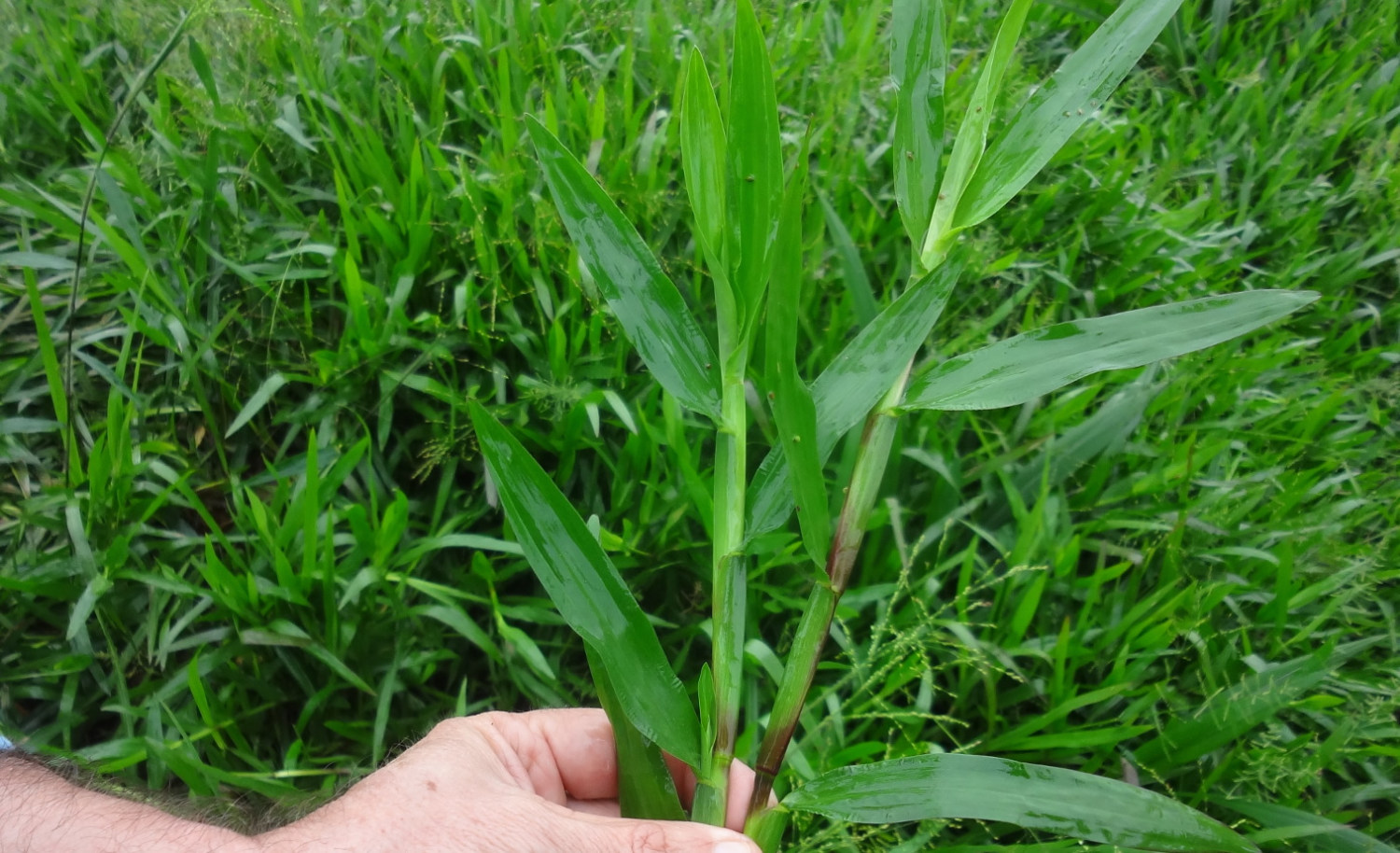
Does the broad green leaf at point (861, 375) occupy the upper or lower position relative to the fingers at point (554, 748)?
upper

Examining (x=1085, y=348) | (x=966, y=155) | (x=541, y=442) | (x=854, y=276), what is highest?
(x=966, y=155)

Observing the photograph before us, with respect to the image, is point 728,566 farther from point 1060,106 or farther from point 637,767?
point 1060,106

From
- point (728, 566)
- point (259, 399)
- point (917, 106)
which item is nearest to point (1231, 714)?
point (728, 566)

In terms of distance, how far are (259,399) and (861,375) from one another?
1.00 metres

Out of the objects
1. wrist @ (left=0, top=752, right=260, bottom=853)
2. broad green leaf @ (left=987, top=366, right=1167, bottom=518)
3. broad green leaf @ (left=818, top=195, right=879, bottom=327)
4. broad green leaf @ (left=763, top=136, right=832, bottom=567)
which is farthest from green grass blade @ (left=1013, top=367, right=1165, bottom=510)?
wrist @ (left=0, top=752, right=260, bottom=853)

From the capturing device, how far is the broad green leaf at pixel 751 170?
2.08 ft

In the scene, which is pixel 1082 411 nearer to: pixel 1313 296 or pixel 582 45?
pixel 1313 296

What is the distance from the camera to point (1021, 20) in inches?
27.0

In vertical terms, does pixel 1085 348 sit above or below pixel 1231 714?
above

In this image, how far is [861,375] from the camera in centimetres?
70

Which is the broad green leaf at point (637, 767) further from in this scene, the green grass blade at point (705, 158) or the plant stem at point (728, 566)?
the green grass blade at point (705, 158)

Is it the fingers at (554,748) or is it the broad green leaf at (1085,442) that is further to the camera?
the broad green leaf at (1085,442)

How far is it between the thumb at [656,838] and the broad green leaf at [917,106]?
595mm

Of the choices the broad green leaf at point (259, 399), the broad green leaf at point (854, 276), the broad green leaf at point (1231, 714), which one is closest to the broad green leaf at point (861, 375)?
the broad green leaf at point (854, 276)
